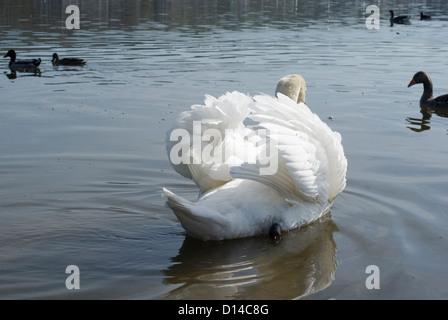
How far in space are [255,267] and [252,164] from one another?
890 mm

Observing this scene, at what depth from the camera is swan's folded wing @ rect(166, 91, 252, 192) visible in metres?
6.54

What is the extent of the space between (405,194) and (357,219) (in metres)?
1.04

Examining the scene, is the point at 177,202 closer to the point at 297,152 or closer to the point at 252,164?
the point at 252,164

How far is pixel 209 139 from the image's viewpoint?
671cm

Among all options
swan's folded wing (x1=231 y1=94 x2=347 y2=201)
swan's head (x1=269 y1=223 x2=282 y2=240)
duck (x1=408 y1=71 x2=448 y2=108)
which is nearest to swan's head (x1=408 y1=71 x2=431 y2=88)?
duck (x1=408 y1=71 x2=448 y2=108)

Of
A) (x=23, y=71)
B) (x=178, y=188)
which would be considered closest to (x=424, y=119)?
(x=178, y=188)

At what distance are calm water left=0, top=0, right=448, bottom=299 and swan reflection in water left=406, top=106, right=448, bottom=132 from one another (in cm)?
8

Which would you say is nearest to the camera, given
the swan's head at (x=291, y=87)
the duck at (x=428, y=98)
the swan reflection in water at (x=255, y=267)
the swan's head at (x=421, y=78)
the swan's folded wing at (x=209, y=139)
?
the swan reflection in water at (x=255, y=267)

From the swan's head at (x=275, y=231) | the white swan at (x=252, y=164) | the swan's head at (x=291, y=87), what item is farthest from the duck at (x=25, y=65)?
the swan's head at (x=275, y=231)

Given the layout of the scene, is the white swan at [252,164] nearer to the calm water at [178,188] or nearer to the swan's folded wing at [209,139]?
the swan's folded wing at [209,139]

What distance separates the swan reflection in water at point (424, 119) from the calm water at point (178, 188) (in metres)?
0.08

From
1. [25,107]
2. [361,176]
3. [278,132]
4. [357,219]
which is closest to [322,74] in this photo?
[25,107]

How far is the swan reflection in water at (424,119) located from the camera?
1259cm
